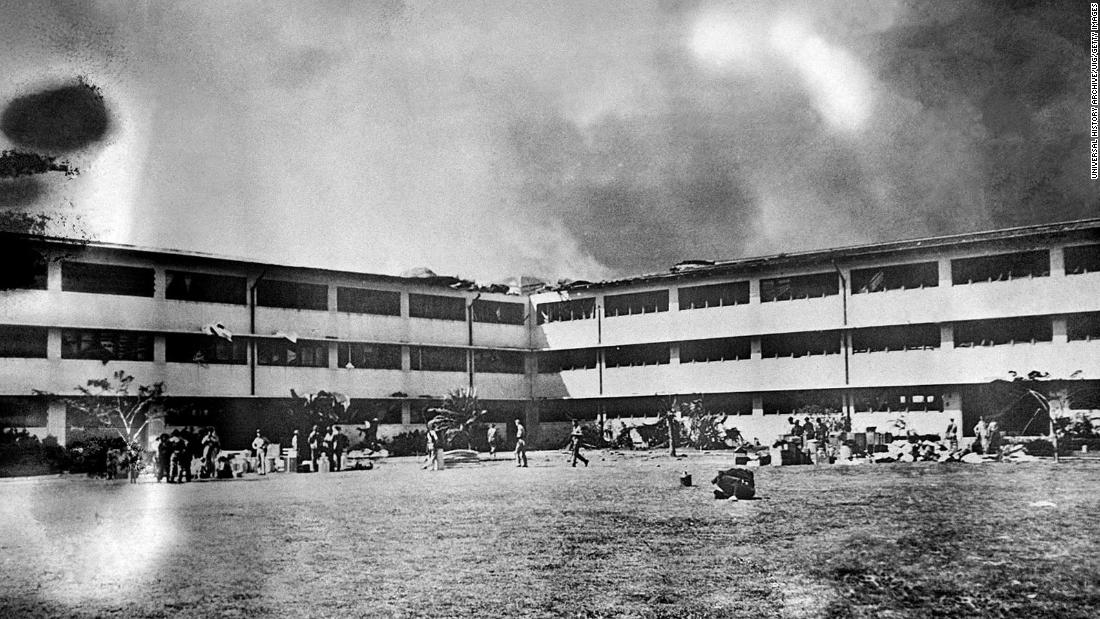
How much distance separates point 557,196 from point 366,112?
1.98 m

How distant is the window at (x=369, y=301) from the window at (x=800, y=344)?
7493 mm

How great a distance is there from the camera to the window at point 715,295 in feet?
55.4

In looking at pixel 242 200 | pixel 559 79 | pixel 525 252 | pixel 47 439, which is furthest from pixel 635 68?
pixel 47 439

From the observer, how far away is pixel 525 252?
10117 mm

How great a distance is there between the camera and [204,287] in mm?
10117

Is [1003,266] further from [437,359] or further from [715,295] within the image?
[437,359]

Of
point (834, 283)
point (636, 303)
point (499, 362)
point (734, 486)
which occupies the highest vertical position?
point (834, 283)

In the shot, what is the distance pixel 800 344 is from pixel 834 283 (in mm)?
1303

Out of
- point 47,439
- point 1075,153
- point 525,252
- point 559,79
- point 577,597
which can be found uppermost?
point 559,79

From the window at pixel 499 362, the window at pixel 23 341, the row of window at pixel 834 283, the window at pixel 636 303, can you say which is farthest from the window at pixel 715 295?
the window at pixel 23 341

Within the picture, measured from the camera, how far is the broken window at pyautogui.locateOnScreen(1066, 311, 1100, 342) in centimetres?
1391

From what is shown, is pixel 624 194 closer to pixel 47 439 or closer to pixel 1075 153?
pixel 1075 153

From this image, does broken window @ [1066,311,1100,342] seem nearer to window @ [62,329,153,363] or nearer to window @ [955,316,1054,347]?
window @ [955,316,1054,347]

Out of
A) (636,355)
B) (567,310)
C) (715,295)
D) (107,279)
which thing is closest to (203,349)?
(107,279)
